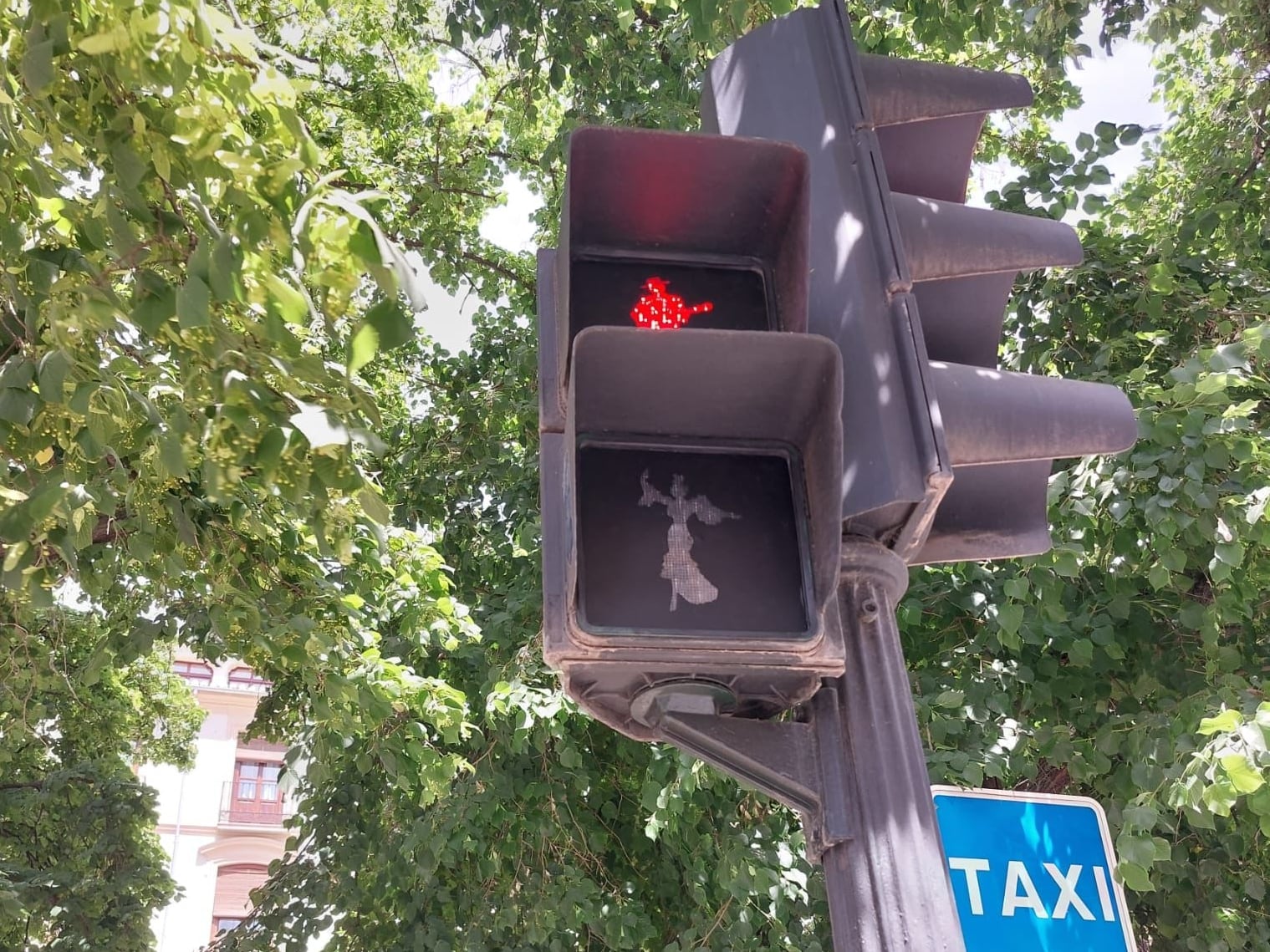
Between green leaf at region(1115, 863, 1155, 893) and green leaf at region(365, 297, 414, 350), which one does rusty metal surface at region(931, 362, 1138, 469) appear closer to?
green leaf at region(365, 297, 414, 350)

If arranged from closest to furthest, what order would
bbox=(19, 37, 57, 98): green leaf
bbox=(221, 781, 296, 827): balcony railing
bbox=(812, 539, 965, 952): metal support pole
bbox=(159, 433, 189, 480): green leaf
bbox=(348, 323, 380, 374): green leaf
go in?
bbox=(812, 539, 965, 952): metal support pole → bbox=(348, 323, 380, 374): green leaf → bbox=(19, 37, 57, 98): green leaf → bbox=(159, 433, 189, 480): green leaf → bbox=(221, 781, 296, 827): balcony railing

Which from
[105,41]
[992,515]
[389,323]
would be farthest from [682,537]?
[105,41]

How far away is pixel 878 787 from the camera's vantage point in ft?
5.34

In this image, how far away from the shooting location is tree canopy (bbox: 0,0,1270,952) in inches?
90.0

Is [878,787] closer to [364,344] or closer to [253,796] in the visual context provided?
[364,344]

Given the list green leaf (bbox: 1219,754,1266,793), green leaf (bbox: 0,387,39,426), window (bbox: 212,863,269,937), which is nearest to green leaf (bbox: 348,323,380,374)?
green leaf (bbox: 0,387,39,426)

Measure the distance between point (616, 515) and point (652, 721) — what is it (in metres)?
0.35

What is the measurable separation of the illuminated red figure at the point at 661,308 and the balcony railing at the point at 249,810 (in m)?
34.2

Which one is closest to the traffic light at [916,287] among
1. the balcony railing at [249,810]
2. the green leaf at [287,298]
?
the green leaf at [287,298]

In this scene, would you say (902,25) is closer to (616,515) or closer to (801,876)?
(801,876)

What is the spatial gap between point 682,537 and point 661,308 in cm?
44

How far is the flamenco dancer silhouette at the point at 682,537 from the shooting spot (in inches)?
67.7

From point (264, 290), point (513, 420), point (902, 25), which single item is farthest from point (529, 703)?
point (902, 25)

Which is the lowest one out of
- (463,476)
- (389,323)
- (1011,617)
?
(389,323)
